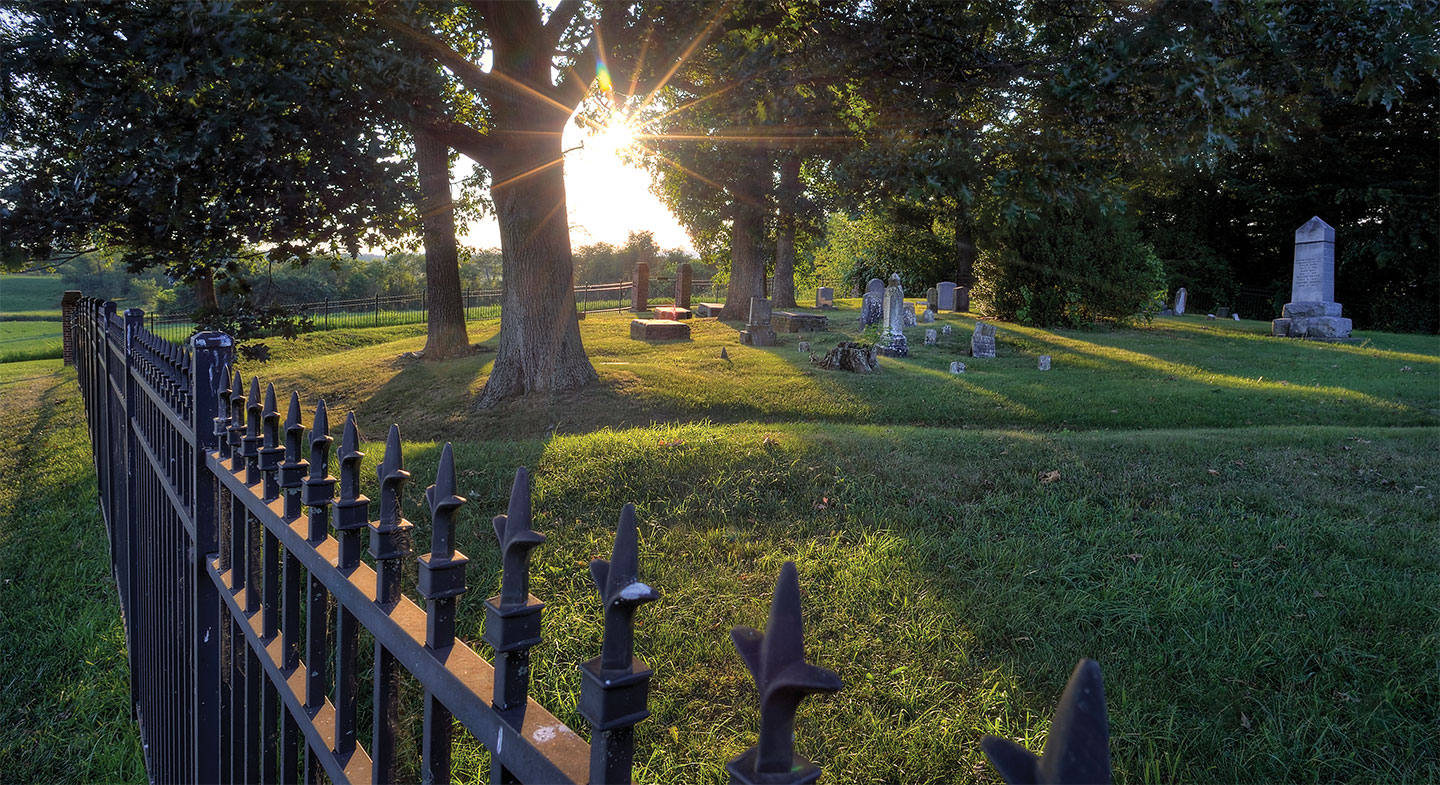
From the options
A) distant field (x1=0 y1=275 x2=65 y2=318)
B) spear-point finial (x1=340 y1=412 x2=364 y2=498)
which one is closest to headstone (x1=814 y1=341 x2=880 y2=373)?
spear-point finial (x1=340 y1=412 x2=364 y2=498)

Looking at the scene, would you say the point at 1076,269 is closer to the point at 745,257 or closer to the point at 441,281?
the point at 745,257

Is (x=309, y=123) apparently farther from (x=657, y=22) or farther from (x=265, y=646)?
(x=265, y=646)

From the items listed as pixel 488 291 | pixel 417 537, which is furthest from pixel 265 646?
pixel 488 291

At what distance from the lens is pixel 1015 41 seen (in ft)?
33.3

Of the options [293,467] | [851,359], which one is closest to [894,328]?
[851,359]

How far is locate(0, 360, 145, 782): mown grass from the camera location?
128 inches

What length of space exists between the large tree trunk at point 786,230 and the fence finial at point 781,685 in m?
16.3

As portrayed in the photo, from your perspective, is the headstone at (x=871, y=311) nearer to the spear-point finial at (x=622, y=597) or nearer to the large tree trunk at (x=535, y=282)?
the large tree trunk at (x=535, y=282)

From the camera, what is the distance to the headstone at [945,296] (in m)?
24.3

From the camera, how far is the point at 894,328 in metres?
15.5

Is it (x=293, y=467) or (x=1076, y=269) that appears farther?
(x=1076, y=269)

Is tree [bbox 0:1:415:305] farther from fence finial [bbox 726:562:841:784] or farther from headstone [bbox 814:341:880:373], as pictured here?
headstone [bbox 814:341:880:373]

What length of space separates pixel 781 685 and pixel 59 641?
4974 millimetres

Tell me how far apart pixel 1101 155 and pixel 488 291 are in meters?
30.6
